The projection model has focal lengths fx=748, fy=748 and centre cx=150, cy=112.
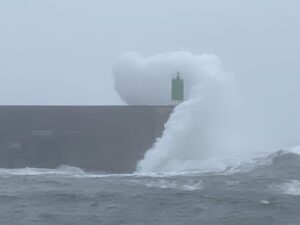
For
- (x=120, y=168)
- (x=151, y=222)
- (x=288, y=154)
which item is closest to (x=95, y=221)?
(x=151, y=222)

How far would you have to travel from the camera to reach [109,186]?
664 inches

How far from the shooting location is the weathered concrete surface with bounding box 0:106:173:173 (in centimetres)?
2425

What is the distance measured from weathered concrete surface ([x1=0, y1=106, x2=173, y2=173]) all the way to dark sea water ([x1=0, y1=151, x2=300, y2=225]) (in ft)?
13.4

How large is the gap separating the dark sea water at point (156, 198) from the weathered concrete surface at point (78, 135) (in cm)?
410

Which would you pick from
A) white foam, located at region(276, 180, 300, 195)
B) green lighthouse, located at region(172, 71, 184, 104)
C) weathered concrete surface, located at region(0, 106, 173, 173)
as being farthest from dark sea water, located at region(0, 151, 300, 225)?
green lighthouse, located at region(172, 71, 184, 104)

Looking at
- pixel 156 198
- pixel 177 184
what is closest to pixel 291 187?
pixel 177 184

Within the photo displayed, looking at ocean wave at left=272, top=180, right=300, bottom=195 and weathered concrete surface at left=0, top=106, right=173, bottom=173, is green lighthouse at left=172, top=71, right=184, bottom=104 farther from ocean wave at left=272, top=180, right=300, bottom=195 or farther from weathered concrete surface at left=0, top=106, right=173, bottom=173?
ocean wave at left=272, top=180, right=300, bottom=195

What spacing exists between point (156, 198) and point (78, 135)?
→ 10490mm

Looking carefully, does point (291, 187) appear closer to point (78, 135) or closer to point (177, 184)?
point (177, 184)

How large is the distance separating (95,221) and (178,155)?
497 inches

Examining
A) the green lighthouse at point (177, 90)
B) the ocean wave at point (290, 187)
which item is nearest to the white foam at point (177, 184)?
the ocean wave at point (290, 187)

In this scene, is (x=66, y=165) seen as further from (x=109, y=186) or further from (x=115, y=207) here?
(x=115, y=207)

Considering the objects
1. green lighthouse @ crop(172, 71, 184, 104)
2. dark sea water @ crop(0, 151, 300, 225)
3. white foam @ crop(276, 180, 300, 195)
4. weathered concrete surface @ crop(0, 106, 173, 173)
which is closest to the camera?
dark sea water @ crop(0, 151, 300, 225)

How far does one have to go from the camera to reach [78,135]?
24516mm
